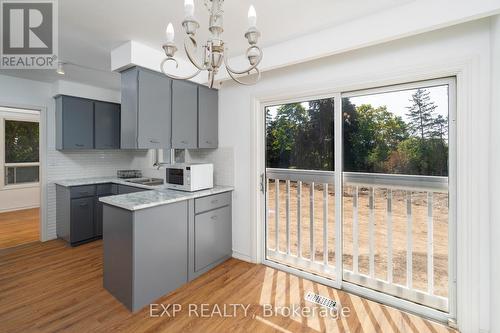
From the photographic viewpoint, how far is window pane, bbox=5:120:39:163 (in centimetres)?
542

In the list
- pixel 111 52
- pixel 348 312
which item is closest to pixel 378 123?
pixel 348 312

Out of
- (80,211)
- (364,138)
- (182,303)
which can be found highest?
(364,138)

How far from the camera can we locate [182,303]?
2.16m

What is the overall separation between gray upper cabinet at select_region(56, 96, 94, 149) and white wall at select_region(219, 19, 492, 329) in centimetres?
223

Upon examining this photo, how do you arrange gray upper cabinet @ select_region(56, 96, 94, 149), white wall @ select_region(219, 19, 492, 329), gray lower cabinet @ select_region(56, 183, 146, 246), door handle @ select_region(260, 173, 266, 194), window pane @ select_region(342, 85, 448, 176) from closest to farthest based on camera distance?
1. white wall @ select_region(219, 19, 492, 329)
2. window pane @ select_region(342, 85, 448, 176)
3. door handle @ select_region(260, 173, 266, 194)
4. gray lower cabinet @ select_region(56, 183, 146, 246)
5. gray upper cabinet @ select_region(56, 96, 94, 149)

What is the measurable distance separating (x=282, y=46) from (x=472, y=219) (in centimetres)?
217

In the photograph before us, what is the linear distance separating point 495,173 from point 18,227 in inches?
257

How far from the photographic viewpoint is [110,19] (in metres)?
1.99

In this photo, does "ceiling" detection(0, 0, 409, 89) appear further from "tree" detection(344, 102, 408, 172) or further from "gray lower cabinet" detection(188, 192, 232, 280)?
"gray lower cabinet" detection(188, 192, 232, 280)

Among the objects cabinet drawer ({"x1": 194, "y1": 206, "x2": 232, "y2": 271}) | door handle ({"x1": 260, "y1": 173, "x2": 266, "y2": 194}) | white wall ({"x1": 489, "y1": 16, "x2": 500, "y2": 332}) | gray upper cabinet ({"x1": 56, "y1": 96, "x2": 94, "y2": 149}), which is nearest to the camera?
white wall ({"x1": 489, "y1": 16, "x2": 500, "y2": 332})

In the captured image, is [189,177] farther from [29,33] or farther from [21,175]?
[21,175]

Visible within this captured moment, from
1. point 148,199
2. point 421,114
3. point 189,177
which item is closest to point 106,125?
point 189,177

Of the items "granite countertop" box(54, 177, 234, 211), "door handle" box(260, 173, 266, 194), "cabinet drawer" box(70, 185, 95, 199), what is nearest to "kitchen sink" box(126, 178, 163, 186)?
"cabinet drawer" box(70, 185, 95, 199)

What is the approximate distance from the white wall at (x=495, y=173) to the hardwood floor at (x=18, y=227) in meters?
5.41
